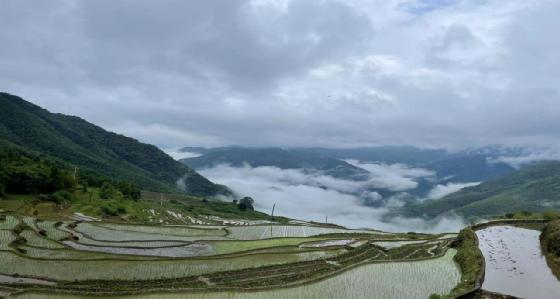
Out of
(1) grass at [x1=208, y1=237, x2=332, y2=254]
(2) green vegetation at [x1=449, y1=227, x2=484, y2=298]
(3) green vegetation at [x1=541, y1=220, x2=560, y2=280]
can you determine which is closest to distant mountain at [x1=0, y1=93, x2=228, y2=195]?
(1) grass at [x1=208, y1=237, x2=332, y2=254]

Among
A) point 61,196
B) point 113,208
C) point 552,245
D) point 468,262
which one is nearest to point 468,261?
point 468,262

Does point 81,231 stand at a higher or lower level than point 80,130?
lower

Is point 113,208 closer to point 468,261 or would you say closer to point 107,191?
point 107,191

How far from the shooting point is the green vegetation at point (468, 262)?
23.8 meters

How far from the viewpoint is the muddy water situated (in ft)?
76.4

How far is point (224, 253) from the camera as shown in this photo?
36969 mm

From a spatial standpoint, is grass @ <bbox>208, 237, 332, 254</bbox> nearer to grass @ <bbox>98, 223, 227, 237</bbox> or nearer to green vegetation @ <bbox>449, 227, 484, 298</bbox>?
grass @ <bbox>98, 223, 227, 237</bbox>

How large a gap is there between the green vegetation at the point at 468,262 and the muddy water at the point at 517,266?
0.49 m

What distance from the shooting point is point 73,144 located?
158500 mm

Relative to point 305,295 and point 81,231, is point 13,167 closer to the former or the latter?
point 81,231

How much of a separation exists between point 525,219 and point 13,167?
63119 millimetres

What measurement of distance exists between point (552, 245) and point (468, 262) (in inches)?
235

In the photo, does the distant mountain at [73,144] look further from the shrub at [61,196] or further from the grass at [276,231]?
the grass at [276,231]

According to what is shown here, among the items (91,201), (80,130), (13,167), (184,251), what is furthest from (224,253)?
(80,130)
